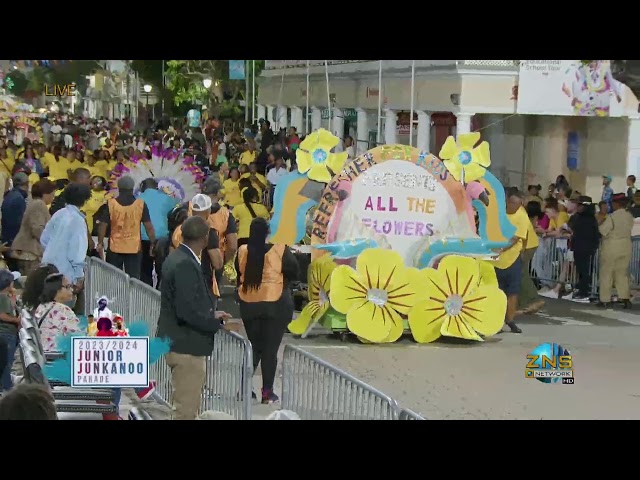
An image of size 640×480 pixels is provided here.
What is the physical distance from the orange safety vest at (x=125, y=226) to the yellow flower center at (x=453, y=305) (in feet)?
10.1

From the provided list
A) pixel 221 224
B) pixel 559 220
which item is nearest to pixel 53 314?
pixel 221 224

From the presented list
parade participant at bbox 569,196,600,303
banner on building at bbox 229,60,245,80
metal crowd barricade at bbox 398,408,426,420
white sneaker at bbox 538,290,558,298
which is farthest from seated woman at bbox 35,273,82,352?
banner on building at bbox 229,60,245,80

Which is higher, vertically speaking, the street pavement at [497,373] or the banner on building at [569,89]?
the banner on building at [569,89]

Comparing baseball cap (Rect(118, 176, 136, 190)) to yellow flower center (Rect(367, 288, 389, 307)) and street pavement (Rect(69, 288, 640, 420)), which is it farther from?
yellow flower center (Rect(367, 288, 389, 307))

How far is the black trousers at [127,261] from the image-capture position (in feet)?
43.0

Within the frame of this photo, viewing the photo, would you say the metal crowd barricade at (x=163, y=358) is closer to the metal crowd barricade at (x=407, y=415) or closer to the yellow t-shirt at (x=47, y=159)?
the metal crowd barricade at (x=407, y=415)

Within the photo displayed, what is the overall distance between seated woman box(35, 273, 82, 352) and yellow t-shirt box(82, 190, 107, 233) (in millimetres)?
6692

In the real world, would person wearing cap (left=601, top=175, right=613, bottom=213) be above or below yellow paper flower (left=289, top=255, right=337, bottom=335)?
above

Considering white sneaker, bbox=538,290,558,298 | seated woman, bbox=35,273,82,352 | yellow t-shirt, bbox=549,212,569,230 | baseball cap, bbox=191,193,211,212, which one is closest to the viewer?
seated woman, bbox=35,273,82,352

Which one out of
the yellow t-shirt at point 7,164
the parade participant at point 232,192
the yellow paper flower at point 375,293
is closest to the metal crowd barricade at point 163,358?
the yellow paper flower at point 375,293

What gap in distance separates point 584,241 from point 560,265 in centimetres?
84

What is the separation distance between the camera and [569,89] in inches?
758

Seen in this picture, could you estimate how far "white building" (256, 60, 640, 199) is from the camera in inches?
798
